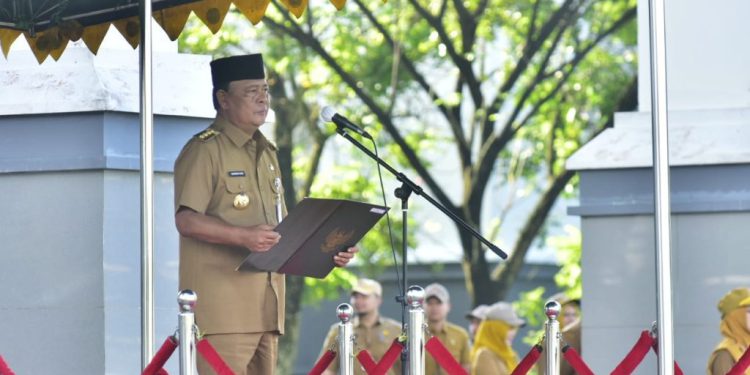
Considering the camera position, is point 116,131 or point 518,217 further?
point 518,217

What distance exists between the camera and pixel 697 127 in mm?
10086

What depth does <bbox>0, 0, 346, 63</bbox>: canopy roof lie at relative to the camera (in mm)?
8133

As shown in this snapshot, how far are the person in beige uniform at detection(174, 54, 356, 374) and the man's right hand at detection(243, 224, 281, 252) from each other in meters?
0.13

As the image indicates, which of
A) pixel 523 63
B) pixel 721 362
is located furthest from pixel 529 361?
pixel 523 63

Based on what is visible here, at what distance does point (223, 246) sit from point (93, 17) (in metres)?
1.33

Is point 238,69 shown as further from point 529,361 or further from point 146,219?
point 529,361

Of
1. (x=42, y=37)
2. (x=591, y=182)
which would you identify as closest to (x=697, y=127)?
(x=591, y=182)

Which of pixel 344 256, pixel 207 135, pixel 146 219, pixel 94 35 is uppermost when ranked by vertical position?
pixel 94 35

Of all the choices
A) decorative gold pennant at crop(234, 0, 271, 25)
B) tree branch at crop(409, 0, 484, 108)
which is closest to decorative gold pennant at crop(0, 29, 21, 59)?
decorative gold pennant at crop(234, 0, 271, 25)

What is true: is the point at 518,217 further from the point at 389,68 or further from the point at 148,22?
the point at 148,22

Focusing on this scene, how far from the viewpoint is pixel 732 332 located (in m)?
9.30

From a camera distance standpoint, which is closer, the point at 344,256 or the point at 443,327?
the point at 344,256

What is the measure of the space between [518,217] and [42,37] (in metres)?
19.6

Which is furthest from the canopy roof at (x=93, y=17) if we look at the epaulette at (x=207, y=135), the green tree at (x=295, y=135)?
the green tree at (x=295, y=135)
